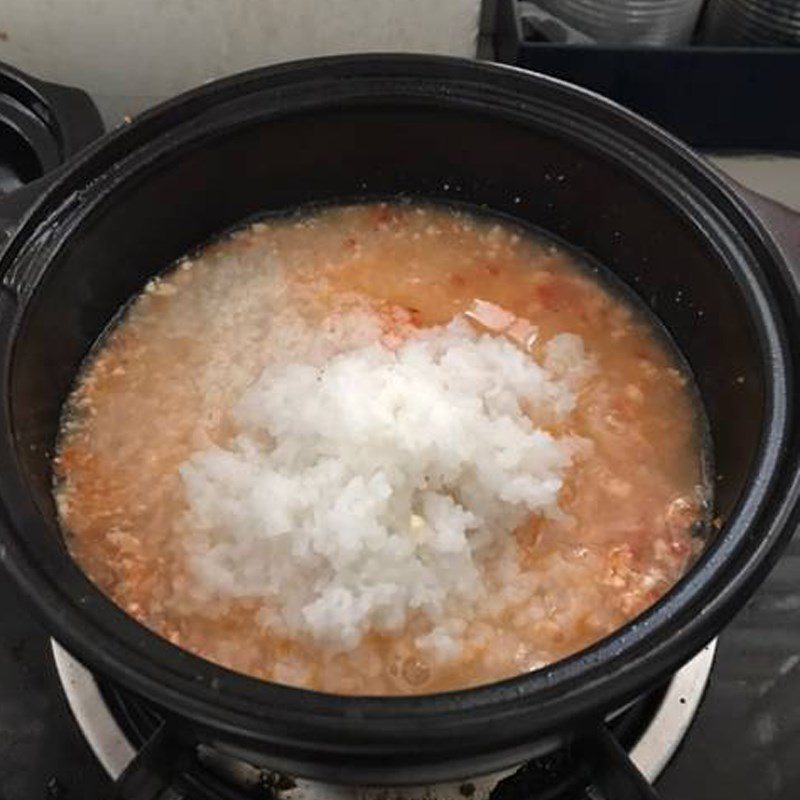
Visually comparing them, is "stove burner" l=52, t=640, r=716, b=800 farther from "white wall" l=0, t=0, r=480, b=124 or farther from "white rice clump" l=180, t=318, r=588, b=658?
"white wall" l=0, t=0, r=480, b=124

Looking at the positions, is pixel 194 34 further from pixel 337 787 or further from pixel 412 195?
pixel 337 787

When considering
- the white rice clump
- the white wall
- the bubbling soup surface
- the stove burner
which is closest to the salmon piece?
the bubbling soup surface

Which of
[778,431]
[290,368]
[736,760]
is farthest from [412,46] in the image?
[736,760]

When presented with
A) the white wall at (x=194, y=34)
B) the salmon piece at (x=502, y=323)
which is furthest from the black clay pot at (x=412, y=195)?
the white wall at (x=194, y=34)

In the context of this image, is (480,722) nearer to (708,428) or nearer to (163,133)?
(708,428)

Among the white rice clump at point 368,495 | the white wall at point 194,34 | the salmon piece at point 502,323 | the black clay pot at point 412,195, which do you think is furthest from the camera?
the white wall at point 194,34

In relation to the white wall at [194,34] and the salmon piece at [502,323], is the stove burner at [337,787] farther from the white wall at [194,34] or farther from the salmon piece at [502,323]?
the white wall at [194,34]
